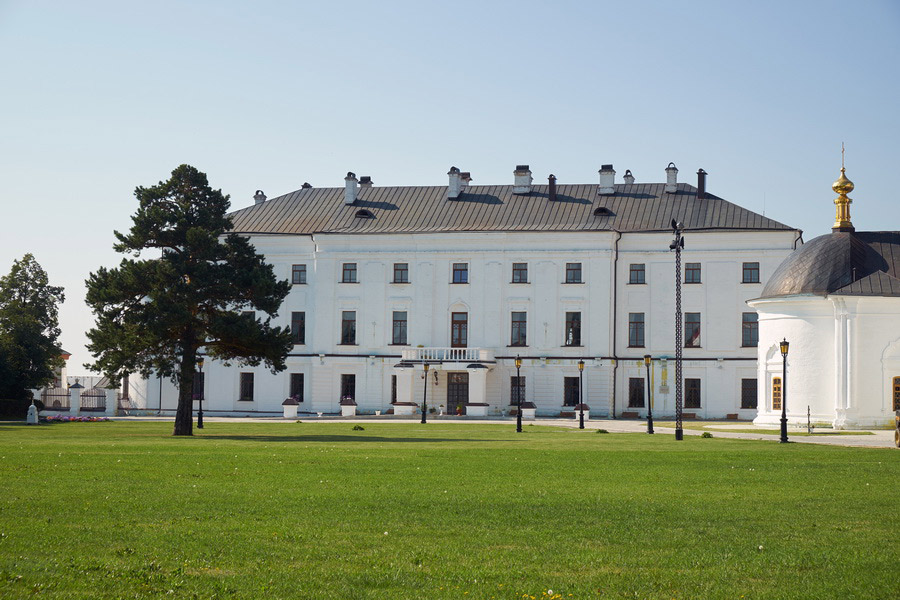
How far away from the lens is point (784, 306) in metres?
44.6

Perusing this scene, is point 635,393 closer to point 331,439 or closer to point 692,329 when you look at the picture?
point 692,329

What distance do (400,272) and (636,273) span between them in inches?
539

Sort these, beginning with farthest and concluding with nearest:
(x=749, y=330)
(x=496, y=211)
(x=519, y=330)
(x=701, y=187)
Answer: (x=496, y=211), (x=701, y=187), (x=519, y=330), (x=749, y=330)

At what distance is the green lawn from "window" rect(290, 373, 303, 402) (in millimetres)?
38853

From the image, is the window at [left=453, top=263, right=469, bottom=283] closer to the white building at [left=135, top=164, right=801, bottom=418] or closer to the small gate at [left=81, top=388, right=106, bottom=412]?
the white building at [left=135, top=164, right=801, bottom=418]

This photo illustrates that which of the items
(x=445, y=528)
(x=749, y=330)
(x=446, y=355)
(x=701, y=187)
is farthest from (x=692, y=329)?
(x=445, y=528)

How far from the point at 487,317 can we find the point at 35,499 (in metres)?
46.1

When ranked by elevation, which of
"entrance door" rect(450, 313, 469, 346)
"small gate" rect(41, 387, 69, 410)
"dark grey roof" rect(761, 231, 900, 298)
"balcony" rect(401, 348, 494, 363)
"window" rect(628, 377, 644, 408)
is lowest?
"small gate" rect(41, 387, 69, 410)

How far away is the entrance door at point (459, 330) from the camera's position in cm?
5962

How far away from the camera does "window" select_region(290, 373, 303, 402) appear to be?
200 ft

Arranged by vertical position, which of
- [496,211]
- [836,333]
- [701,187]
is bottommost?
[836,333]

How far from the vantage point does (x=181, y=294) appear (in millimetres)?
34750

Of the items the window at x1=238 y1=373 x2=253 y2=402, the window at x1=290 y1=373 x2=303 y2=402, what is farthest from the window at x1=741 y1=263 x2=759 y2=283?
the window at x1=238 y1=373 x2=253 y2=402

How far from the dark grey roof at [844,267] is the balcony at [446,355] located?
1681 centimetres
